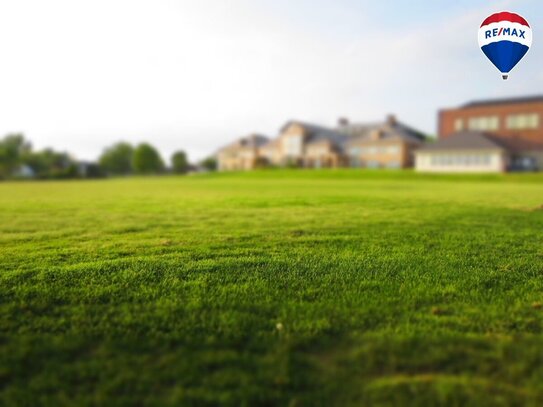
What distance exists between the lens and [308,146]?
66.1 m

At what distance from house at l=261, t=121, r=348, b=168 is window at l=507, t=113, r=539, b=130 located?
22.7 meters

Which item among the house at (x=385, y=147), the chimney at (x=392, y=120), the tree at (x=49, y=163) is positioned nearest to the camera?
the house at (x=385, y=147)

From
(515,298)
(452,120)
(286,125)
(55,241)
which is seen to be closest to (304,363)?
(515,298)

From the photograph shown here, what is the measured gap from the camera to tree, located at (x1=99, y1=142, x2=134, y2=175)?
293 feet

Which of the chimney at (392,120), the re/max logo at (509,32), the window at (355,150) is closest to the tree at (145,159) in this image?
the window at (355,150)

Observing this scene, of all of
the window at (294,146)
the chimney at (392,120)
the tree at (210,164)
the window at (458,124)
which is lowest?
the tree at (210,164)

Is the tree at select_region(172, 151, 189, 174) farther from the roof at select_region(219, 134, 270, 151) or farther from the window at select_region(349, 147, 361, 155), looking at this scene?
the window at select_region(349, 147, 361, 155)

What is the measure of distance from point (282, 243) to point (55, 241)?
11.5ft

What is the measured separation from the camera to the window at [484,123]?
51875 millimetres

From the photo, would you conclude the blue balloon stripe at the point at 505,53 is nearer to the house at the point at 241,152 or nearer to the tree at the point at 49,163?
the tree at the point at 49,163

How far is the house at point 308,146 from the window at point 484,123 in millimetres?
18383

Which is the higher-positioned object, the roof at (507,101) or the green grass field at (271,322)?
the roof at (507,101)

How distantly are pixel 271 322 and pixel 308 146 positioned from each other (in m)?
64.0

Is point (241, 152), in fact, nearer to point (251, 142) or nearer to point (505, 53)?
point (251, 142)
